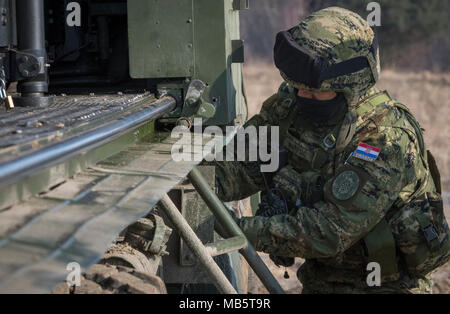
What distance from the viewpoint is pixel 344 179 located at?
3.61 meters

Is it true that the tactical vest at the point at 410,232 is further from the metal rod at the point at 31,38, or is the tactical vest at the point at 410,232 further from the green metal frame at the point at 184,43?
the metal rod at the point at 31,38

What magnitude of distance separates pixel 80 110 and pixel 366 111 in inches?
61.2

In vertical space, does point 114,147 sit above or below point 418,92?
above

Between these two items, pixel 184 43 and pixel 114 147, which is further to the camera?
pixel 184 43

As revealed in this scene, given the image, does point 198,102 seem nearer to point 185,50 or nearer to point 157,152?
point 185,50

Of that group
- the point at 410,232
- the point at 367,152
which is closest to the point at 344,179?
the point at 367,152

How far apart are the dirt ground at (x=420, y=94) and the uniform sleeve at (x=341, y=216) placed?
7659mm

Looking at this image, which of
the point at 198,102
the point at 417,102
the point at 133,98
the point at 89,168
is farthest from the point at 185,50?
the point at 417,102

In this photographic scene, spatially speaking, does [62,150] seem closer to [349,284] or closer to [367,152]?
[367,152]

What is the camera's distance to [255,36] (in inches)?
882

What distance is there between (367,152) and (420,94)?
16076mm

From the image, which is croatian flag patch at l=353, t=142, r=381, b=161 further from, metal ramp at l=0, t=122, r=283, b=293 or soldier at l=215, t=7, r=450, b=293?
metal ramp at l=0, t=122, r=283, b=293

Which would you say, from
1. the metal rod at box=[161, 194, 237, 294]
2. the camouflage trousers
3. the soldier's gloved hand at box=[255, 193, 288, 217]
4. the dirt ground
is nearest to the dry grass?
the dirt ground

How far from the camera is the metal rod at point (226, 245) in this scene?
2967 mm
